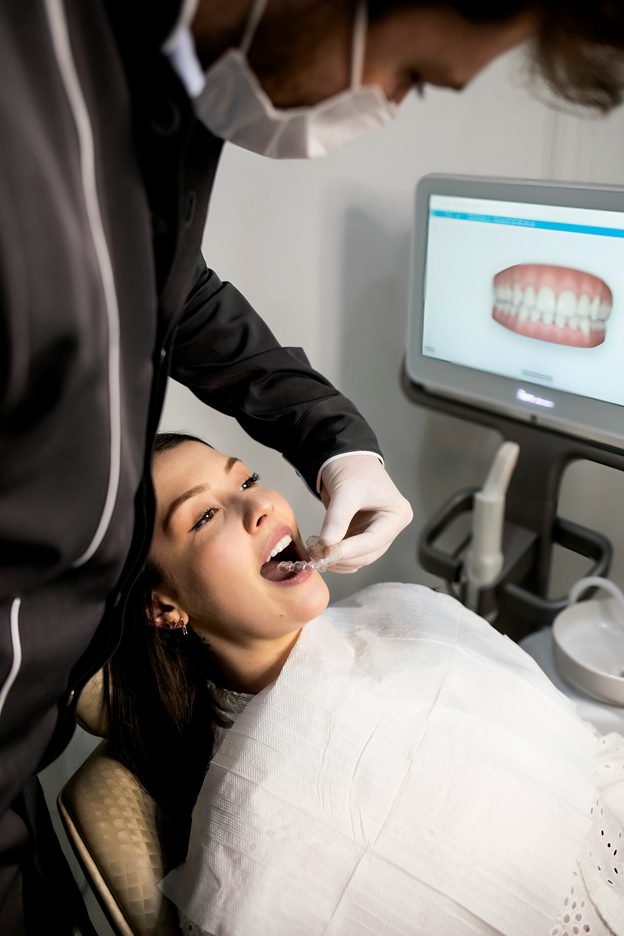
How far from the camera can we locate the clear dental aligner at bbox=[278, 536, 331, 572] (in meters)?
1.11

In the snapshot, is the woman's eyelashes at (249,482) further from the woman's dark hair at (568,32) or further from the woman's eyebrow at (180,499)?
the woman's dark hair at (568,32)

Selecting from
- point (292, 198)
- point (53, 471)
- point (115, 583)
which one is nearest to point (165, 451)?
point (115, 583)

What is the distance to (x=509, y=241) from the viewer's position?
1.45m

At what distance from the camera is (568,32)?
51 centimetres

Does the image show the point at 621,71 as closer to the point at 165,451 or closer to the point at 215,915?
the point at 165,451

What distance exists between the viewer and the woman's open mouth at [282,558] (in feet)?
3.86

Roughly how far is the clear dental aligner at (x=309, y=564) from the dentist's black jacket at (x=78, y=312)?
355mm

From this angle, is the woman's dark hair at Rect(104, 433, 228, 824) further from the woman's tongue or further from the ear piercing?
the woman's tongue

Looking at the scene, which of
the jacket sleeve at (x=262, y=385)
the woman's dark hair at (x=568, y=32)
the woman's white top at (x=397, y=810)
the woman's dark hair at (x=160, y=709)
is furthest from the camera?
the woman's dark hair at (x=160, y=709)

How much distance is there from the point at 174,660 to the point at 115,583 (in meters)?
0.52

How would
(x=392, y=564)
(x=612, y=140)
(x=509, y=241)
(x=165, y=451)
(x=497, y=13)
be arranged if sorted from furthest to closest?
(x=392, y=564)
(x=612, y=140)
(x=509, y=241)
(x=165, y=451)
(x=497, y=13)

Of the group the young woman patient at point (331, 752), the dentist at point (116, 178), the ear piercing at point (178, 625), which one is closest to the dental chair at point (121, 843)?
the young woman patient at point (331, 752)

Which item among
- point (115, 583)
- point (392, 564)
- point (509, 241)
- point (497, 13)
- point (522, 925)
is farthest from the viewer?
point (392, 564)

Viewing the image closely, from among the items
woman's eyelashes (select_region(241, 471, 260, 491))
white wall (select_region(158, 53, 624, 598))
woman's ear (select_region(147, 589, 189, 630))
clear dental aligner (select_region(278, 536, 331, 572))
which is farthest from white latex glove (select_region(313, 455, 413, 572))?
white wall (select_region(158, 53, 624, 598))
